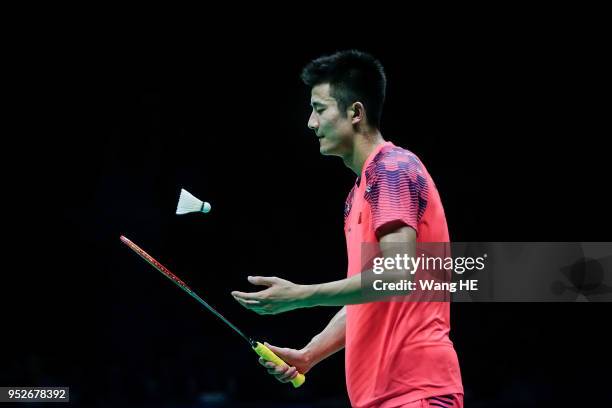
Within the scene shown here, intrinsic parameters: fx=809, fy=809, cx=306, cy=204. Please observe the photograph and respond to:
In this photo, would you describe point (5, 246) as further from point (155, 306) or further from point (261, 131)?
point (261, 131)

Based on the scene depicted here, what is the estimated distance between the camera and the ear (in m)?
2.12

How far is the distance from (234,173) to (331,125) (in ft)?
11.2

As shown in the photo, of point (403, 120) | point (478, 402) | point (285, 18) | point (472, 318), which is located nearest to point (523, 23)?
point (403, 120)

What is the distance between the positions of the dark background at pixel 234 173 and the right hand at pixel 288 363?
2.99 m


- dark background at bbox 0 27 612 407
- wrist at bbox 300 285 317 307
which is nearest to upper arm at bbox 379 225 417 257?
wrist at bbox 300 285 317 307

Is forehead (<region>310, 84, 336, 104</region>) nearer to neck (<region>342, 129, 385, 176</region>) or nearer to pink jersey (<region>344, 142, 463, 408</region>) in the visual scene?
neck (<region>342, 129, 385, 176</region>)

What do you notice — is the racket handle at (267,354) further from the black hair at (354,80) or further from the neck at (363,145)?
the black hair at (354,80)

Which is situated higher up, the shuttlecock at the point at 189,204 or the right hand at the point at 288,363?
the shuttlecock at the point at 189,204

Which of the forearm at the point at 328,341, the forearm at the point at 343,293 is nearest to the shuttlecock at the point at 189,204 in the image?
the forearm at the point at 328,341

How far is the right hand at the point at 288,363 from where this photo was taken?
2164 millimetres

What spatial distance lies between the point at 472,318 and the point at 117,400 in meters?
2.29

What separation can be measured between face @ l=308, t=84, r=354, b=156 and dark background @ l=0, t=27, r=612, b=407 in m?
3.19

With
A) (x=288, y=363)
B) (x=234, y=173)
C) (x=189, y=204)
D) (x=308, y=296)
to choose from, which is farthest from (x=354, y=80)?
(x=234, y=173)

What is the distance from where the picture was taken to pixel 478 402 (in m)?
4.59
